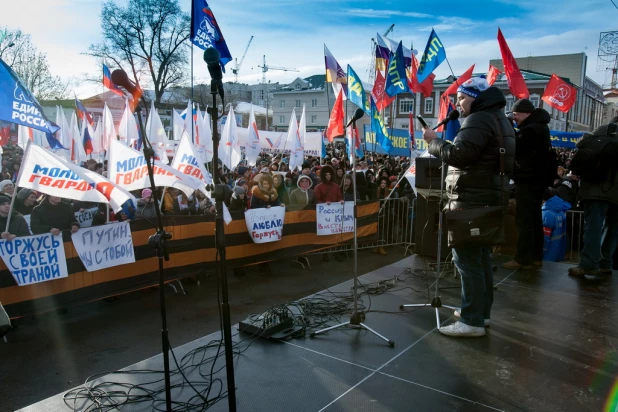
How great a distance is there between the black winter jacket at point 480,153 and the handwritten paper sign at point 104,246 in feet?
15.6

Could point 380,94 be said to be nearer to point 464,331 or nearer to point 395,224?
point 395,224

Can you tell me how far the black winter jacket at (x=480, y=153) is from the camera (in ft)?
11.3

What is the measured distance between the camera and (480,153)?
352cm

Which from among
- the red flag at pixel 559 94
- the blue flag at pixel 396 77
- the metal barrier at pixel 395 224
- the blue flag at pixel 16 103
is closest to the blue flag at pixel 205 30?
the blue flag at pixel 16 103

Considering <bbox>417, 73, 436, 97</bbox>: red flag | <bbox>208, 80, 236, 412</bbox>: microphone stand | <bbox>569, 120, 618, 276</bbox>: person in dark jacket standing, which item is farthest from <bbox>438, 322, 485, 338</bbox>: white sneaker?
<bbox>417, 73, 436, 97</bbox>: red flag

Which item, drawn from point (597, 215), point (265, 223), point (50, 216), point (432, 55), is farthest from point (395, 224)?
point (50, 216)

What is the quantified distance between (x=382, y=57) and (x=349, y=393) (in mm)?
11678

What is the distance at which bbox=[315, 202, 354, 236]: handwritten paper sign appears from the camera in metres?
9.59

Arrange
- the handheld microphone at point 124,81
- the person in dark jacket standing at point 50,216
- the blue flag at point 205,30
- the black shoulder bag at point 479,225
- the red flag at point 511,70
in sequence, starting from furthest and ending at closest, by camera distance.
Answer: the red flag at point 511,70 → the person in dark jacket standing at point 50,216 → the blue flag at point 205,30 → the black shoulder bag at point 479,225 → the handheld microphone at point 124,81

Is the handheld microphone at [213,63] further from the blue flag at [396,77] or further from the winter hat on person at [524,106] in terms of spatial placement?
the blue flag at [396,77]

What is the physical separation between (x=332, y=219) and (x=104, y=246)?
4.76m

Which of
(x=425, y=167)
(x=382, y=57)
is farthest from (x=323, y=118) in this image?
(x=425, y=167)

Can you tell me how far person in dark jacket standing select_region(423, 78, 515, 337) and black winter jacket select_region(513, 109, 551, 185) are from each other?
236 centimetres

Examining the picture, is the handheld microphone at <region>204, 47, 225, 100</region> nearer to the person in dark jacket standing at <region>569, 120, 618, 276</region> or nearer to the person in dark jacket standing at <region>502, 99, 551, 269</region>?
the person in dark jacket standing at <region>502, 99, 551, 269</region>
